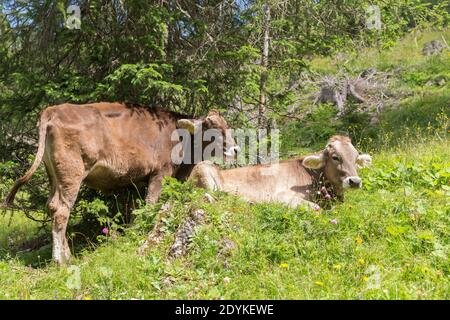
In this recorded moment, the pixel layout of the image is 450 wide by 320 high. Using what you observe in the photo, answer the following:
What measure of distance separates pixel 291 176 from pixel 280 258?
2.87 metres

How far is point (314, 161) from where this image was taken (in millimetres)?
9141

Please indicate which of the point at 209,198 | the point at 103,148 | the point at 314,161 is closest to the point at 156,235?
the point at 209,198

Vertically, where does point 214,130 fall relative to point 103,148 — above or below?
above

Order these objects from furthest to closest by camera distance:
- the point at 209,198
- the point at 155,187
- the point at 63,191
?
1. the point at 155,187
2. the point at 63,191
3. the point at 209,198

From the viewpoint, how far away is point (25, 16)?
10.2m

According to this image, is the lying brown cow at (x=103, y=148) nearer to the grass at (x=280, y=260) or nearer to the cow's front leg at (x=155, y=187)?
the cow's front leg at (x=155, y=187)

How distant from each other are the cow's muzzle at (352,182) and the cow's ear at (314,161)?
76cm

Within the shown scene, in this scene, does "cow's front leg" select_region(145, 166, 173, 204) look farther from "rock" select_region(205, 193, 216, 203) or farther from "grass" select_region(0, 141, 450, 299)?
"rock" select_region(205, 193, 216, 203)

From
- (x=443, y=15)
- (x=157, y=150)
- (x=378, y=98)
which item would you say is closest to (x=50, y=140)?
(x=157, y=150)

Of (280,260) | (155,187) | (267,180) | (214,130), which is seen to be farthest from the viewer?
(214,130)

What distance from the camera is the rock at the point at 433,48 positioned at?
87.3ft

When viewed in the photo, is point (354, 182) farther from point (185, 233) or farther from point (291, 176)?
point (185, 233)

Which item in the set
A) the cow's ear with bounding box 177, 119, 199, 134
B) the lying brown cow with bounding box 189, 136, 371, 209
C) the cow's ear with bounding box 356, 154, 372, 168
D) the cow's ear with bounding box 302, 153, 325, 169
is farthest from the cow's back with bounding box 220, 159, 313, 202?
the cow's ear with bounding box 177, 119, 199, 134
